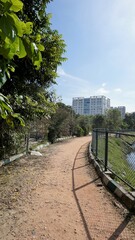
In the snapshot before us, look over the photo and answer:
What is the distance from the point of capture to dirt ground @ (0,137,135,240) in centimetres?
359

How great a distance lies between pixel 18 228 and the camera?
373 cm

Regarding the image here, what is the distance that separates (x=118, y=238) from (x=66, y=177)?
405cm

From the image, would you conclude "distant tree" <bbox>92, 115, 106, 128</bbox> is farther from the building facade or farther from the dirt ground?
the dirt ground

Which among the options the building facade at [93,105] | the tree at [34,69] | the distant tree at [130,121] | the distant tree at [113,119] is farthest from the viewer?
the building facade at [93,105]

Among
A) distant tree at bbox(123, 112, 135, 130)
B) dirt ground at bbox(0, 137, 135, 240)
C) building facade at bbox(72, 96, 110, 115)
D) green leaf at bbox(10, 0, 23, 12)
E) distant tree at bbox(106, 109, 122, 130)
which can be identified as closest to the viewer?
green leaf at bbox(10, 0, 23, 12)

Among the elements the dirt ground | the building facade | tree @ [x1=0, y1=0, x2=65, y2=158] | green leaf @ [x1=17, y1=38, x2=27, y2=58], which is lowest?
the dirt ground

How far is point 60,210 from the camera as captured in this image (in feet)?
15.0

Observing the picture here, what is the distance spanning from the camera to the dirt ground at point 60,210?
359 cm

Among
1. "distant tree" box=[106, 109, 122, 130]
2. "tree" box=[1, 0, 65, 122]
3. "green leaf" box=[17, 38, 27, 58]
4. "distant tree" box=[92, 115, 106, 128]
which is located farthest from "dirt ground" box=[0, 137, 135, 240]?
"distant tree" box=[92, 115, 106, 128]

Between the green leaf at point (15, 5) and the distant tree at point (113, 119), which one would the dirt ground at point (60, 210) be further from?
the distant tree at point (113, 119)

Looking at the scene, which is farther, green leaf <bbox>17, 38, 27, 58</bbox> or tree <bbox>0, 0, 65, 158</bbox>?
tree <bbox>0, 0, 65, 158</bbox>

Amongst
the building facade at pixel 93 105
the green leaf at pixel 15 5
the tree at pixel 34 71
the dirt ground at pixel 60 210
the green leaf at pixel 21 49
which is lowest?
the dirt ground at pixel 60 210

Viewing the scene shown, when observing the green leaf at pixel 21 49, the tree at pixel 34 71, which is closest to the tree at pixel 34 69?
the tree at pixel 34 71

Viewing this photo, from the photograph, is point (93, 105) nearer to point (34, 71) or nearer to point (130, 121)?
point (130, 121)
